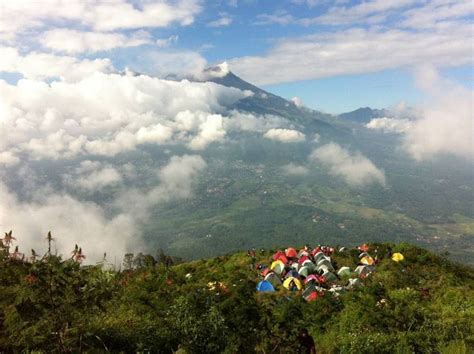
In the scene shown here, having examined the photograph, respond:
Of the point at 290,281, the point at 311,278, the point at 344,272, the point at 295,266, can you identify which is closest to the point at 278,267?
the point at 295,266

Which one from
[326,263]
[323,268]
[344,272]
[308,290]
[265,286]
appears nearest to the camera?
[308,290]

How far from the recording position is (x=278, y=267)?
129 feet

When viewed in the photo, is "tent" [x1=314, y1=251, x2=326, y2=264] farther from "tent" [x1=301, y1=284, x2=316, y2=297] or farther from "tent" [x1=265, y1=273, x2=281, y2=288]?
"tent" [x1=301, y1=284, x2=316, y2=297]

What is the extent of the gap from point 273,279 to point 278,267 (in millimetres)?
3283

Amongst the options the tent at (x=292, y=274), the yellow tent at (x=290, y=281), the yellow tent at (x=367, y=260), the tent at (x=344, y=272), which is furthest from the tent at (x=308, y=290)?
the yellow tent at (x=367, y=260)

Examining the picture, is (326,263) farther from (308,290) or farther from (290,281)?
(308,290)

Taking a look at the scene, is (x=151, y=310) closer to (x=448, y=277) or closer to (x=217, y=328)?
(x=217, y=328)

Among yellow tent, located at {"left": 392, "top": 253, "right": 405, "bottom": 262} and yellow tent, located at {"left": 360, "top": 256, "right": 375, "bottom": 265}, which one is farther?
yellow tent, located at {"left": 360, "top": 256, "right": 375, "bottom": 265}

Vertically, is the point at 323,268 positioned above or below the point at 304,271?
above

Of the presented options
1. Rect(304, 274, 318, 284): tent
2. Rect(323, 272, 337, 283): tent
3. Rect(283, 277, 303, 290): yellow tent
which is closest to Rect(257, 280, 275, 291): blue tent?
Rect(283, 277, 303, 290): yellow tent

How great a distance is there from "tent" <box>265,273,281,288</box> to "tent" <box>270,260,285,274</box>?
258 centimetres

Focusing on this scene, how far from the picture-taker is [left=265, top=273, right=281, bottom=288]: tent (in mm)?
35875

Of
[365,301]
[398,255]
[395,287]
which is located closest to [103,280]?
[365,301]

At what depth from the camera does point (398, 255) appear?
39.6m
